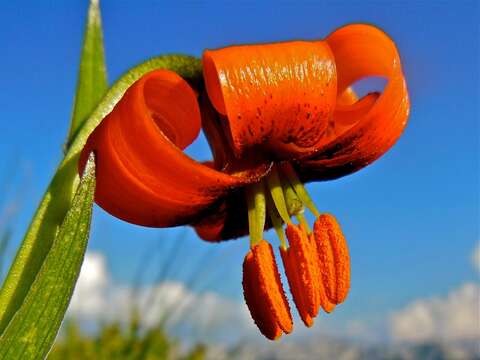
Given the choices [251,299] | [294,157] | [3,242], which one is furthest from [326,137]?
[3,242]

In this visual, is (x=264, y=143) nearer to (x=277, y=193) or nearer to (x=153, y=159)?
(x=277, y=193)

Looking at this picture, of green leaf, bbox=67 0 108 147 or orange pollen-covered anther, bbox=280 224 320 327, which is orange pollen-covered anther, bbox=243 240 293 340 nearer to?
orange pollen-covered anther, bbox=280 224 320 327

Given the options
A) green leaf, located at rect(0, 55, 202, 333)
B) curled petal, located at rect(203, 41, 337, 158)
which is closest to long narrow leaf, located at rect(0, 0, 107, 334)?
green leaf, located at rect(0, 55, 202, 333)

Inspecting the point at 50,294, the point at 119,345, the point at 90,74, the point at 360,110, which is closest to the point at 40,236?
the point at 50,294

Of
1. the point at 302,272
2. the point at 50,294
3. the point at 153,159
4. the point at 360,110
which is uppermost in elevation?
the point at 360,110

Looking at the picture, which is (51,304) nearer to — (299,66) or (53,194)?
(53,194)

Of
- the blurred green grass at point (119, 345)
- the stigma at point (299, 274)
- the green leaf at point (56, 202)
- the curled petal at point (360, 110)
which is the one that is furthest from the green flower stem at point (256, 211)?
the blurred green grass at point (119, 345)
